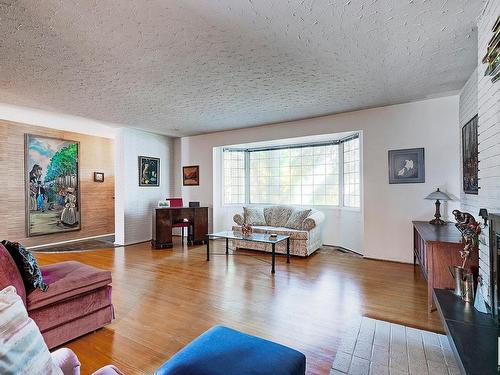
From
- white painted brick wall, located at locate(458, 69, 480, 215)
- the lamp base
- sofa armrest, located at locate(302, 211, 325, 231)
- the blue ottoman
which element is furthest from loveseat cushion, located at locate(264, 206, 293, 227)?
the blue ottoman

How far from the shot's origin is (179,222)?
19.9 ft

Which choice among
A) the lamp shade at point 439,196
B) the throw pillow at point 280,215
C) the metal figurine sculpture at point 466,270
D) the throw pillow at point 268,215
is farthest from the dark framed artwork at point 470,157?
the throw pillow at point 268,215

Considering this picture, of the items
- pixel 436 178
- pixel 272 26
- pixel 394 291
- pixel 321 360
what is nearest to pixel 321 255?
pixel 394 291

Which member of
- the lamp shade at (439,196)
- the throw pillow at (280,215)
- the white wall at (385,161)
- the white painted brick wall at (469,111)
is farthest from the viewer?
the throw pillow at (280,215)

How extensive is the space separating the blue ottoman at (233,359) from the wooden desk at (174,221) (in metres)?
4.50

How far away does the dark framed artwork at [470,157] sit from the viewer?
9.62ft

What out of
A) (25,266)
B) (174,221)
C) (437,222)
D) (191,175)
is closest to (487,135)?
(437,222)

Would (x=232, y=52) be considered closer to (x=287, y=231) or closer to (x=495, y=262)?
(x=495, y=262)

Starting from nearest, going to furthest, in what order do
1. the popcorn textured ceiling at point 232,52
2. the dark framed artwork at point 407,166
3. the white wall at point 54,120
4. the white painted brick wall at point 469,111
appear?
the popcorn textured ceiling at point 232,52 < the white painted brick wall at point 469,111 < the dark framed artwork at point 407,166 < the white wall at point 54,120

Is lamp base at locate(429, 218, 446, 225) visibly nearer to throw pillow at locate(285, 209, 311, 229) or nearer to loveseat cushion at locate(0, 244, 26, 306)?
throw pillow at locate(285, 209, 311, 229)

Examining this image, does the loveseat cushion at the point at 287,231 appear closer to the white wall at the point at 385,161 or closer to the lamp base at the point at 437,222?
the white wall at the point at 385,161

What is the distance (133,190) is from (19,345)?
5.74 metres

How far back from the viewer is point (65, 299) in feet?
7.06

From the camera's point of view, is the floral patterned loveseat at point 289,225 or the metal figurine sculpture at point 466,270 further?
the floral patterned loveseat at point 289,225
